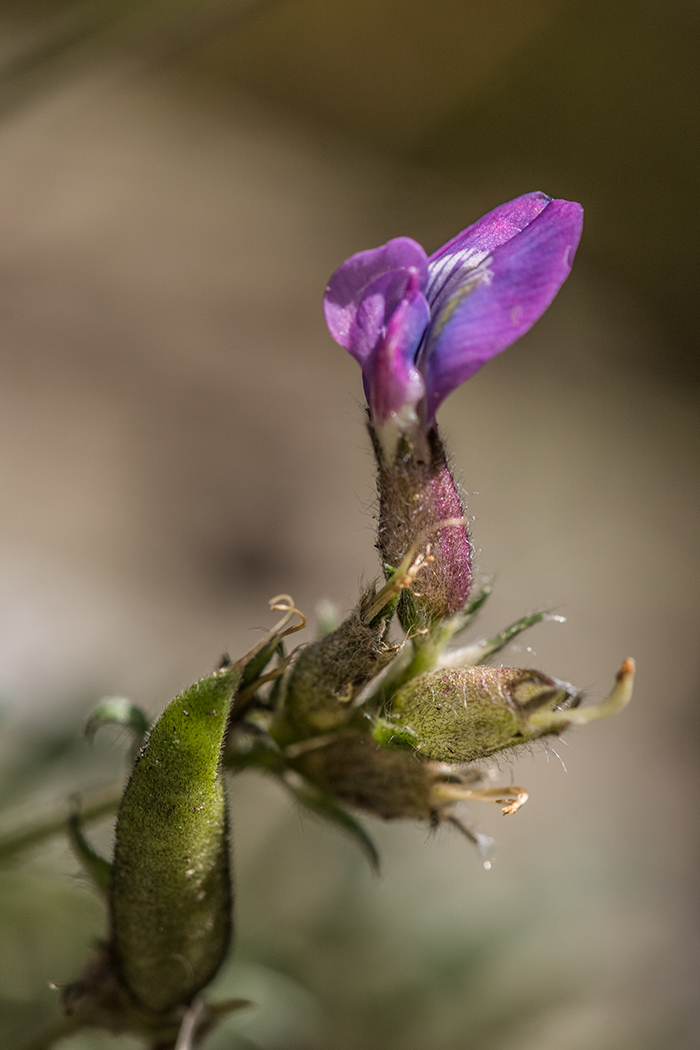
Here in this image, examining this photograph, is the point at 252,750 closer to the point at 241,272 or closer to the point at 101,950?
the point at 101,950

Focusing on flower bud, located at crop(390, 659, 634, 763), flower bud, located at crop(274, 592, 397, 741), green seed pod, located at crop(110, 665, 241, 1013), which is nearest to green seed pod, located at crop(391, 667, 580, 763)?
flower bud, located at crop(390, 659, 634, 763)

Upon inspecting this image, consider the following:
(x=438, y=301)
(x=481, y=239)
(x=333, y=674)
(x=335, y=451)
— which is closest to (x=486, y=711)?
(x=333, y=674)

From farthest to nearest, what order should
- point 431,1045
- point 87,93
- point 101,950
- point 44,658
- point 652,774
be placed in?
point 652,774 < point 44,658 < point 431,1045 < point 87,93 < point 101,950

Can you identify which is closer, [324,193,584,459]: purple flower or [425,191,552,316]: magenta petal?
[324,193,584,459]: purple flower

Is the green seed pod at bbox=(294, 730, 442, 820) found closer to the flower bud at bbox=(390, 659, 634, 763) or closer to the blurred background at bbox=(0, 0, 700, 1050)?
the flower bud at bbox=(390, 659, 634, 763)

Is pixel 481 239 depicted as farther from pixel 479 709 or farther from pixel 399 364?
pixel 479 709

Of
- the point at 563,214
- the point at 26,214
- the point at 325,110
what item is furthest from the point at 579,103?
the point at 563,214

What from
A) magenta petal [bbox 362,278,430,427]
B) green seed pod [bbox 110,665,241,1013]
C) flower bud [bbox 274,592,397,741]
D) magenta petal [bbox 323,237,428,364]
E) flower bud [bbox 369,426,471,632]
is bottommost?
green seed pod [bbox 110,665,241,1013]
